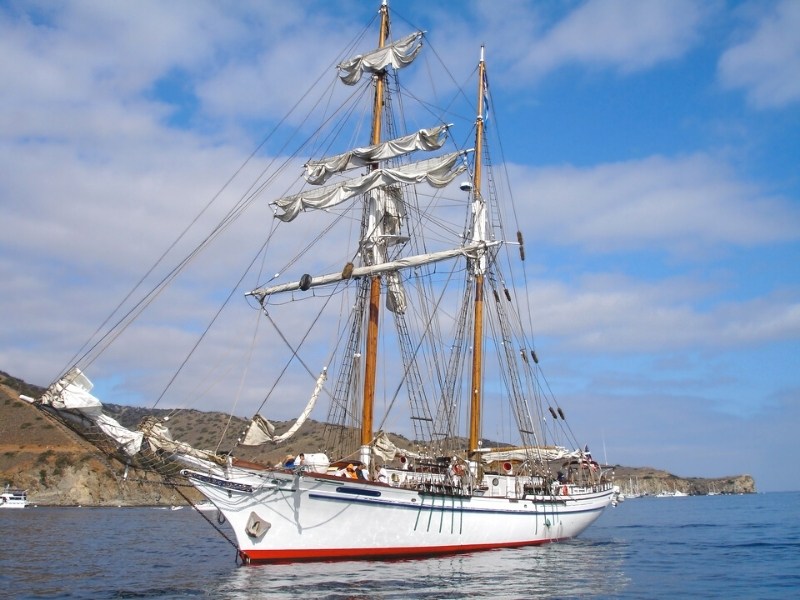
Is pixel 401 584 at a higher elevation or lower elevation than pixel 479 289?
lower

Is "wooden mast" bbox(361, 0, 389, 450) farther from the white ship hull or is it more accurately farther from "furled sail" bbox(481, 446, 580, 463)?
"furled sail" bbox(481, 446, 580, 463)

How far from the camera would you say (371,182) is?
3506 centimetres

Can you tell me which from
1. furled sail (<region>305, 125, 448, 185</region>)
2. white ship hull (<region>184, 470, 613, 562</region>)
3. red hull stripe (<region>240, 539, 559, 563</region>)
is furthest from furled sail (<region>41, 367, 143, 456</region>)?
Answer: furled sail (<region>305, 125, 448, 185</region>)

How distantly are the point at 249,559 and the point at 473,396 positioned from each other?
17.3 metres

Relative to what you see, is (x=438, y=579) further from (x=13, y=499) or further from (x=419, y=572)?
(x=13, y=499)

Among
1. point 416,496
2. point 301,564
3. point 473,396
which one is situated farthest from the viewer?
point 473,396

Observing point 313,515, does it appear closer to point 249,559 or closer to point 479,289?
point 249,559

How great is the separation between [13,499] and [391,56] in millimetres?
60430

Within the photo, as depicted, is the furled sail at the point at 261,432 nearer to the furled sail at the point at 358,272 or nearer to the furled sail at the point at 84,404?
the furled sail at the point at 84,404

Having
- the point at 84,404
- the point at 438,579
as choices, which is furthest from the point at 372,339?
the point at 84,404

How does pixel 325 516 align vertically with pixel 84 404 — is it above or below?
below

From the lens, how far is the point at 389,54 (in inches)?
1452

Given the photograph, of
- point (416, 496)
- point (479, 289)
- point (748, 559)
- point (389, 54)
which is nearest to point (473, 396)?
point (479, 289)

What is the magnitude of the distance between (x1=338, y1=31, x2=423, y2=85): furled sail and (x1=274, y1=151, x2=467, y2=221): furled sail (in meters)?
5.58
